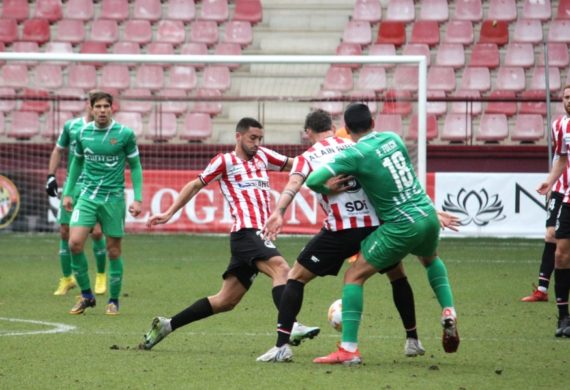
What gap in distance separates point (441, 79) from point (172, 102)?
16.9 ft

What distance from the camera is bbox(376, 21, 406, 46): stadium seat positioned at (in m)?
23.6

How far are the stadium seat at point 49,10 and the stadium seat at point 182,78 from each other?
10.9 ft

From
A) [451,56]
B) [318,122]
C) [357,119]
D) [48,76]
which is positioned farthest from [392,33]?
[357,119]

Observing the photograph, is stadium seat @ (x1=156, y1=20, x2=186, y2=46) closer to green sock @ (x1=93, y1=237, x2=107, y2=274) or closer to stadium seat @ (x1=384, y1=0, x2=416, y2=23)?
stadium seat @ (x1=384, y1=0, x2=416, y2=23)

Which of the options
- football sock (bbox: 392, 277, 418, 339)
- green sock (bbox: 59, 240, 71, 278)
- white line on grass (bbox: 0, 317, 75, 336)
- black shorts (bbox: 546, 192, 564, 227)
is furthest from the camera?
green sock (bbox: 59, 240, 71, 278)

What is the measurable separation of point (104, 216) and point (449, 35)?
13.5 m

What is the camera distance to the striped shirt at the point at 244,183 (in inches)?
357

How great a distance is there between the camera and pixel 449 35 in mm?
23531

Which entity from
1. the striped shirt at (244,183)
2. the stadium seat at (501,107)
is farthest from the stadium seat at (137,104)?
the striped shirt at (244,183)

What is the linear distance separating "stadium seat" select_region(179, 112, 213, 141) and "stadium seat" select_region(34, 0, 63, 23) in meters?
4.68

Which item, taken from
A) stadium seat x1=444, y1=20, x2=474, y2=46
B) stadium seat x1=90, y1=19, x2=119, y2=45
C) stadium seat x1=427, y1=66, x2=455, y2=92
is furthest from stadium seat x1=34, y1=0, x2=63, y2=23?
stadium seat x1=444, y1=20, x2=474, y2=46

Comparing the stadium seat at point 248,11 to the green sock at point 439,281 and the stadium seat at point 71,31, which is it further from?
the green sock at point 439,281

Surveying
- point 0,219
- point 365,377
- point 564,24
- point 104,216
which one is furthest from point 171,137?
point 365,377

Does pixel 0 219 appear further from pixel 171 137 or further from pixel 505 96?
pixel 505 96
